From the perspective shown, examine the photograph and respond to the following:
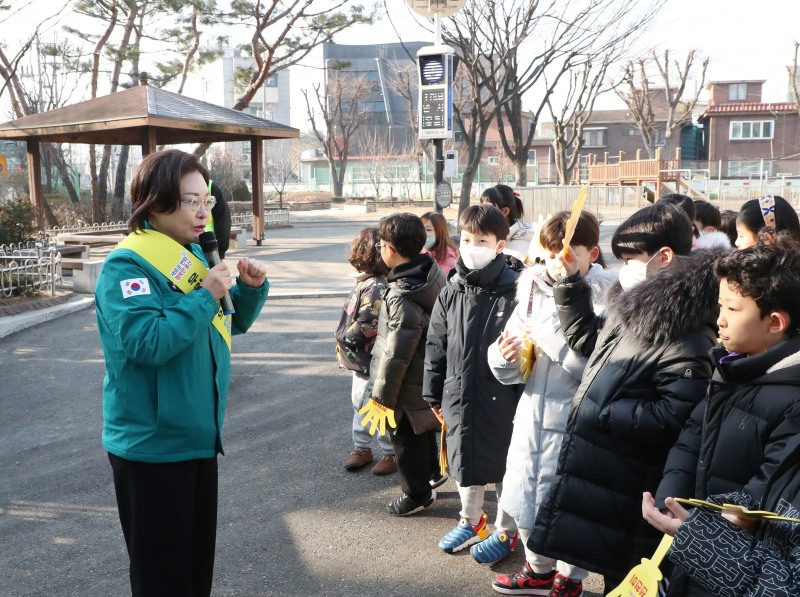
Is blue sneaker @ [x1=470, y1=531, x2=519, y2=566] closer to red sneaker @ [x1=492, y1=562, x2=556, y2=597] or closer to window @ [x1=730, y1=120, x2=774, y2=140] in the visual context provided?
red sneaker @ [x1=492, y1=562, x2=556, y2=597]

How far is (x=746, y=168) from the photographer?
4481cm

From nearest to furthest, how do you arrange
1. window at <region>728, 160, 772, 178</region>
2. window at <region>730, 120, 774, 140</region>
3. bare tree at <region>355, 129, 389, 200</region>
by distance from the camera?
window at <region>728, 160, 772, 178</region> → window at <region>730, 120, 774, 140</region> → bare tree at <region>355, 129, 389, 200</region>

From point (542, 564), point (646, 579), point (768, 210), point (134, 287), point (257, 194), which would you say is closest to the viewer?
point (646, 579)

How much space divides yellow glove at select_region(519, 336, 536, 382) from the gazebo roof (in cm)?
1601

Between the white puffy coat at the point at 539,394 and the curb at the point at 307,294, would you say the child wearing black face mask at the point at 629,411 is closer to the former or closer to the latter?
the white puffy coat at the point at 539,394

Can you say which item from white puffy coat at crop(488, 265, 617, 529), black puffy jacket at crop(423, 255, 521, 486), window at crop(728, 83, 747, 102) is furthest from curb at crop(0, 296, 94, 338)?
window at crop(728, 83, 747, 102)

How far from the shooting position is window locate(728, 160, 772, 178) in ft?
141

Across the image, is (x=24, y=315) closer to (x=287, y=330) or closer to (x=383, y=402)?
(x=287, y=330)

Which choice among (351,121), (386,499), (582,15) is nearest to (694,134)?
(351,121)

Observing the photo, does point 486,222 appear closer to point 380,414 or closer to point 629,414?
point 380,414

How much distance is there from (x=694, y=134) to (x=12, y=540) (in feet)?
191

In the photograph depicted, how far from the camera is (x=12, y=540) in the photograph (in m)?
3.89

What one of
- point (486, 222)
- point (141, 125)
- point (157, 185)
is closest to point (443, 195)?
point (486, 222)

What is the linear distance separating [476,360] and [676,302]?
1.30 meters
